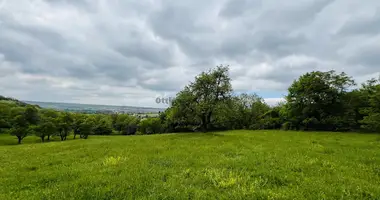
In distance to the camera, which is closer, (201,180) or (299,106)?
(201,180)

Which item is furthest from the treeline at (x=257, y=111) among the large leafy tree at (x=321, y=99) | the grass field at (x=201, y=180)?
the grass field at (x=201, y=180)

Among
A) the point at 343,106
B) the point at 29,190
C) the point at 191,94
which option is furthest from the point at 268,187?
the point at 343,106

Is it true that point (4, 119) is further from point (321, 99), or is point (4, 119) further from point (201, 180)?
point (321, 99)

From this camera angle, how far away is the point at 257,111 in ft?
255

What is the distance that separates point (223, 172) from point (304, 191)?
3.90m

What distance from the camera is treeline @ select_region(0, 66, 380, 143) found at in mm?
39750

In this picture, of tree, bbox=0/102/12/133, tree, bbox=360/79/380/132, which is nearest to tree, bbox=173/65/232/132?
tree, bbox=360/79/380/132

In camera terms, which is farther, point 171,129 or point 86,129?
point 171,129

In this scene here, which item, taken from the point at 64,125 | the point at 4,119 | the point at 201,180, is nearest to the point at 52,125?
the point at 64,125

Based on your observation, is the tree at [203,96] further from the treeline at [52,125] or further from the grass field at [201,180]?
the treeline at [52,125]

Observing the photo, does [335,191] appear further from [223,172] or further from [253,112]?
[253,112]

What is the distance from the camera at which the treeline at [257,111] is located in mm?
39750

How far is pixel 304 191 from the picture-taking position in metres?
8.77

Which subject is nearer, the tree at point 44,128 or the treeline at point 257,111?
the treeline at point 257,111
